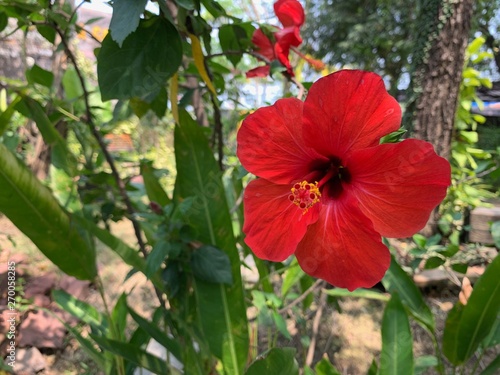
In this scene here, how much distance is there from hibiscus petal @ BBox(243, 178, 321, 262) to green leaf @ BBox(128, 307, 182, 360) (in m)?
0.54

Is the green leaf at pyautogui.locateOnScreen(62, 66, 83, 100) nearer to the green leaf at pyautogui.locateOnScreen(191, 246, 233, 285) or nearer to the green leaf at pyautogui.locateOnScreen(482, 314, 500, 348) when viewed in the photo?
the green leaf at pyautogui.locateOnScreen(191, 246, 233, 285)

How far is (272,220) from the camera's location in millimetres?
423

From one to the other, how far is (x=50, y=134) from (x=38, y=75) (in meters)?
0.16

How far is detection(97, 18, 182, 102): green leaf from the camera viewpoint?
467 millimetres

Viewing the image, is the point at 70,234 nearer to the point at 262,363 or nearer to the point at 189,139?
the point at 189,139

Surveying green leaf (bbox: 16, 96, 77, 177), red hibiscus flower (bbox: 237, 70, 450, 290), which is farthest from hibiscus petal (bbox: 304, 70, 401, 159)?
A: green leaf (bbox: 16, 96, 77, 177)

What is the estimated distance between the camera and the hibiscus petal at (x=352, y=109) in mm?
344

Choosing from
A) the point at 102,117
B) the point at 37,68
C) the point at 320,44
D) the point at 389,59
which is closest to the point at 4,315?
the point at 102,117

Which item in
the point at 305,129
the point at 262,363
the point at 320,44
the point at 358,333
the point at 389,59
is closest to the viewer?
the point at 305,129

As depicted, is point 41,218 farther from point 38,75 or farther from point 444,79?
point 444,79

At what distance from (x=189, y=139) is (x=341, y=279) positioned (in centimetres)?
55

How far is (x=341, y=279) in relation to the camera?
384mm

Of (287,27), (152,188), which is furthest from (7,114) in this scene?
(287,27)

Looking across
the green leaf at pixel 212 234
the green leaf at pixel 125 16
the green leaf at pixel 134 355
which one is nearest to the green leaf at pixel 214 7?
the green leaf at pixel 125 16
